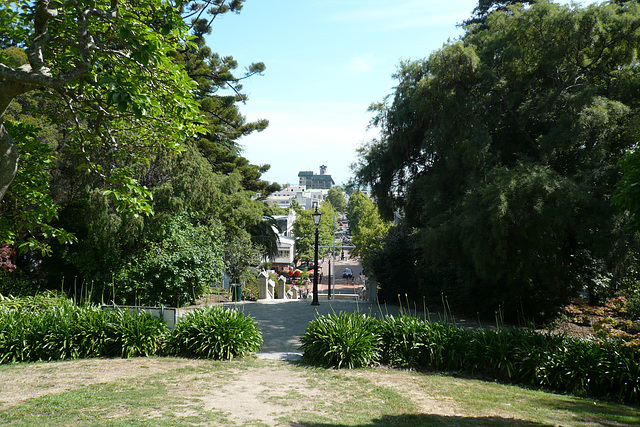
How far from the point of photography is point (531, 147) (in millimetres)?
15484

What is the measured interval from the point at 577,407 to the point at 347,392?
3179mm

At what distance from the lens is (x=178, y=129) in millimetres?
7773

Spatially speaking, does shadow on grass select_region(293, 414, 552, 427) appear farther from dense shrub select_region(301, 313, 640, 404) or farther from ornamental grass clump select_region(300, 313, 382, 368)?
ornamental grass clump select_region(300, 313, 382, 368)

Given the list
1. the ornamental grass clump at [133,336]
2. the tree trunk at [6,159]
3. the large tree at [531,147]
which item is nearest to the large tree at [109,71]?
the tree trunk at [6,159]

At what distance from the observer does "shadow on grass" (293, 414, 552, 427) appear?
5.58 meters

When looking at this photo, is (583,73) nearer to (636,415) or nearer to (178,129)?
(636,415)

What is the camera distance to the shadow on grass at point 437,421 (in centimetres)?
558

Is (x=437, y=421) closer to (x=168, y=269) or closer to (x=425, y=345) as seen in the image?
(x=425, y=345)

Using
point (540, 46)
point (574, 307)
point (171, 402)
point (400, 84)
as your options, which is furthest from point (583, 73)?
point (171, 402)

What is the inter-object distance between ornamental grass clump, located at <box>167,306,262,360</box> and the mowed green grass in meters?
0.44

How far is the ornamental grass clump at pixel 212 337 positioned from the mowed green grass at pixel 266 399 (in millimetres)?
435

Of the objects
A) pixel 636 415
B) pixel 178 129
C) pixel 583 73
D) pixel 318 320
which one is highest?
Result: pixel 583 73

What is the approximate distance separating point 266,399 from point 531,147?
12649 mm

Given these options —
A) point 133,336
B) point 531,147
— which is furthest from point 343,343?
point 531,147
